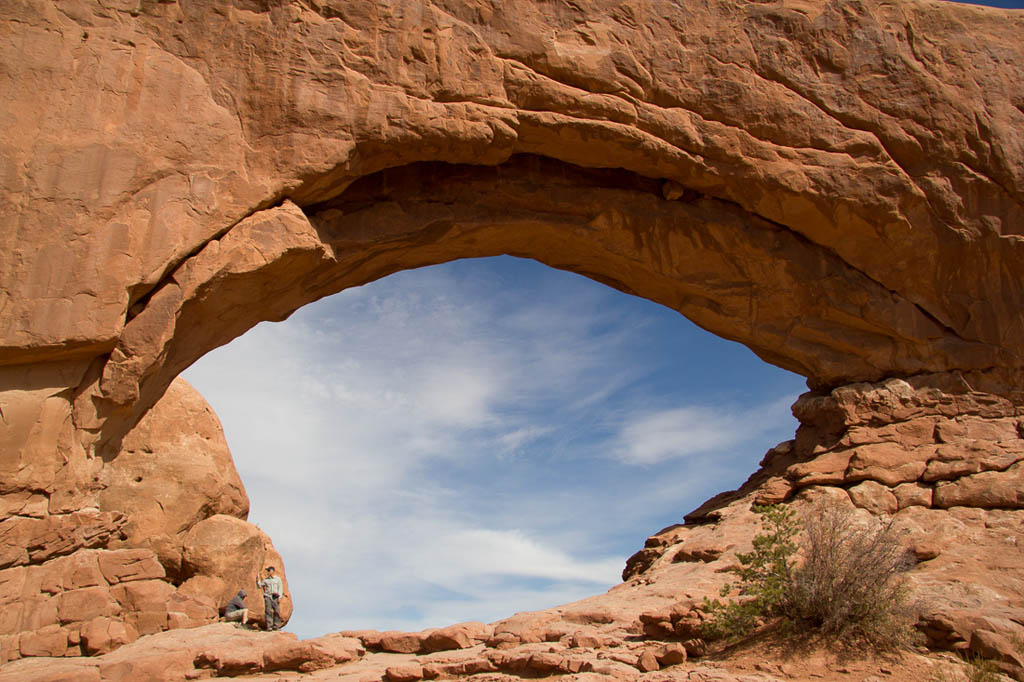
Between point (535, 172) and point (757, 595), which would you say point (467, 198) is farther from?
point (757, 595)

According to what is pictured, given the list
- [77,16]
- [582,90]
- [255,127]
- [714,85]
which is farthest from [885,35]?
[77,16]

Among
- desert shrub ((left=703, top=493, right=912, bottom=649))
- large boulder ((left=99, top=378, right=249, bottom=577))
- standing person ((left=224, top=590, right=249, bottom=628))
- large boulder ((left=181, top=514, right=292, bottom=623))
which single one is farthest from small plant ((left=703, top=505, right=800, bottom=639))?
large boulder ((left=99, top=378, right=249, bottom=577))

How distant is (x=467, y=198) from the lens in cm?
1109

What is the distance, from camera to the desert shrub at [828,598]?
23.5ft

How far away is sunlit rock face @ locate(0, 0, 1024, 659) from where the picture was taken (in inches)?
336

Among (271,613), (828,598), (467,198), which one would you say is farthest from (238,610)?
(828,598)

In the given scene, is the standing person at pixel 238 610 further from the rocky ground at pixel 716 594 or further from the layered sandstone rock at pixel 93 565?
the rocky ground at pixel 716 594

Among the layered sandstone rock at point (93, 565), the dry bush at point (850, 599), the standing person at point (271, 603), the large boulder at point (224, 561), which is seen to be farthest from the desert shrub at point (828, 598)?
the large boulder at point (224, 561)

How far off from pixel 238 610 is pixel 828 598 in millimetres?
8067

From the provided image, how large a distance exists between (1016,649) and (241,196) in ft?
28.6

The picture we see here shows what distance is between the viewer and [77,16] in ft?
29.6

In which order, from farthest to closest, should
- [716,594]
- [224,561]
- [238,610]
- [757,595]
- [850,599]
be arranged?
[224,561] → [238,610] → [716,594] → [757,595] → [850,599]

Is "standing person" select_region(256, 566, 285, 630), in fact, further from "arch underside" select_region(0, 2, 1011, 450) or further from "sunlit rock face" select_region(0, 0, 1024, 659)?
"arch underside" select_region(0, 2, 1011, 450)

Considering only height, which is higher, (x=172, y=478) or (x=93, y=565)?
(x=172, y=478)
